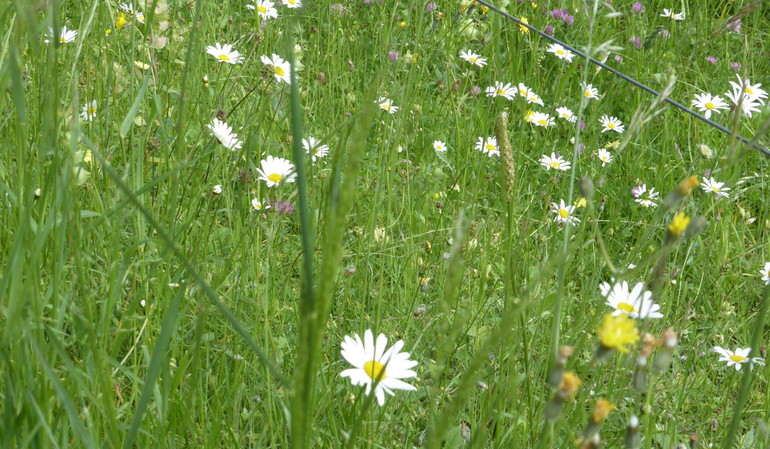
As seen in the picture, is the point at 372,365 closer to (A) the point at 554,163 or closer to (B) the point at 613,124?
(A) the point at 554,163

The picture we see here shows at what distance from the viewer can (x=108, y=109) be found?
1.51 meters

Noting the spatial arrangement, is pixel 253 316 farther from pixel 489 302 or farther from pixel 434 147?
pixel 434 147

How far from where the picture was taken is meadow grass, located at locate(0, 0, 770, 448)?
667 millimetres

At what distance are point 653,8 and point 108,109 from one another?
2.83 metres

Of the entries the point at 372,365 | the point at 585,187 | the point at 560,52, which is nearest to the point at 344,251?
the point at 372,365

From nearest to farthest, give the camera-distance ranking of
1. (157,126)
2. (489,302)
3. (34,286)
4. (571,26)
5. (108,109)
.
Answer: (34,286) → (108,109) → (489,302) → (157,126) → (571,26)

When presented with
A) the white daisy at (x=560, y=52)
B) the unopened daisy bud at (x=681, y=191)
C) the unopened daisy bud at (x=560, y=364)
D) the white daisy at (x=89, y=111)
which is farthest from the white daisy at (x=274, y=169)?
the white daisy at (x=560, y=52)

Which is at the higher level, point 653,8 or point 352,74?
point 653,8

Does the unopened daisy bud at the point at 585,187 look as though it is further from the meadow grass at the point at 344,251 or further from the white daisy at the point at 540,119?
the white daisy at the point at 540,119

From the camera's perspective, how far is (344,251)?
1474 millimetres

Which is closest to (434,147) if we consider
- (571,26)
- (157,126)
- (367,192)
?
(367,192)

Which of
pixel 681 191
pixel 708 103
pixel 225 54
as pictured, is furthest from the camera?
pixel 708 103

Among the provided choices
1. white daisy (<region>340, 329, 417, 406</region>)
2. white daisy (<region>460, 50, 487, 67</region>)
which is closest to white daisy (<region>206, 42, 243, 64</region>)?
white daisy (<region>460, 50, 487, 67</region>)

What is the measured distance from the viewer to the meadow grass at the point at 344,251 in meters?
0.67
